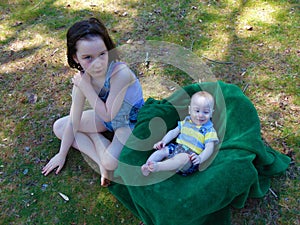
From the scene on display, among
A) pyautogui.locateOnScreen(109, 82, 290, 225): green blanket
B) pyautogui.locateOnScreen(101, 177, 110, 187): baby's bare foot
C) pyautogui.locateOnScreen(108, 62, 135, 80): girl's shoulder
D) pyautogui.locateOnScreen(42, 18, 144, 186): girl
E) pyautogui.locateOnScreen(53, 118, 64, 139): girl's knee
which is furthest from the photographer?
pyautogui.locateOnScreen(53, 118, 64, 139): girl's knee

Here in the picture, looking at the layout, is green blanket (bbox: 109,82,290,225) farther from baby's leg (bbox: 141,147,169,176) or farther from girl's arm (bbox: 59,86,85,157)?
girl's arm (bbox: 59,86,85,157)

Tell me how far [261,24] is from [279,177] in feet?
6.31

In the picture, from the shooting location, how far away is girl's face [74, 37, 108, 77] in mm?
2039

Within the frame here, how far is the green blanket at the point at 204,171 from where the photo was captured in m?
1.81

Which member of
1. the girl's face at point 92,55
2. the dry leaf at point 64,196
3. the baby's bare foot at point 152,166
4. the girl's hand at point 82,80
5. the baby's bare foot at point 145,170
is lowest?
the dry leaf at point 64,196

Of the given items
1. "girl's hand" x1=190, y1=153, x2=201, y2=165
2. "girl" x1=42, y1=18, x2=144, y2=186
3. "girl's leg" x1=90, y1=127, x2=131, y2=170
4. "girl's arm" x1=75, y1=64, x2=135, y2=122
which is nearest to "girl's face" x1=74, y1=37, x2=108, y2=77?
"girl" x1=42, y1=18, x2=144, y2=186

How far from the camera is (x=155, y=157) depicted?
84.0 inches

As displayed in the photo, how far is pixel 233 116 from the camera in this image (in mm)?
2225

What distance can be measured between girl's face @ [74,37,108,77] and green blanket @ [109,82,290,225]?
0.48 metres

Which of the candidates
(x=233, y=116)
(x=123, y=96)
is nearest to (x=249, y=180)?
(x=233, y=116)

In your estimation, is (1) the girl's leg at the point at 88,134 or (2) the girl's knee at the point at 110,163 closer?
(2) the girl's knee at the point at 110,163

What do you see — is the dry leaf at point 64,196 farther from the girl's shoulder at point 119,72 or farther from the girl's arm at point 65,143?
the girl's shoulder at point 119,72

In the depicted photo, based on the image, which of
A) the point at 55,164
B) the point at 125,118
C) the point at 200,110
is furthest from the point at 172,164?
the point at 55,164

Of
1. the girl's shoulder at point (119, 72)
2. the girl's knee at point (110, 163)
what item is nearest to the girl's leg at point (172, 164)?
the girl's knee at point (110, 163)
